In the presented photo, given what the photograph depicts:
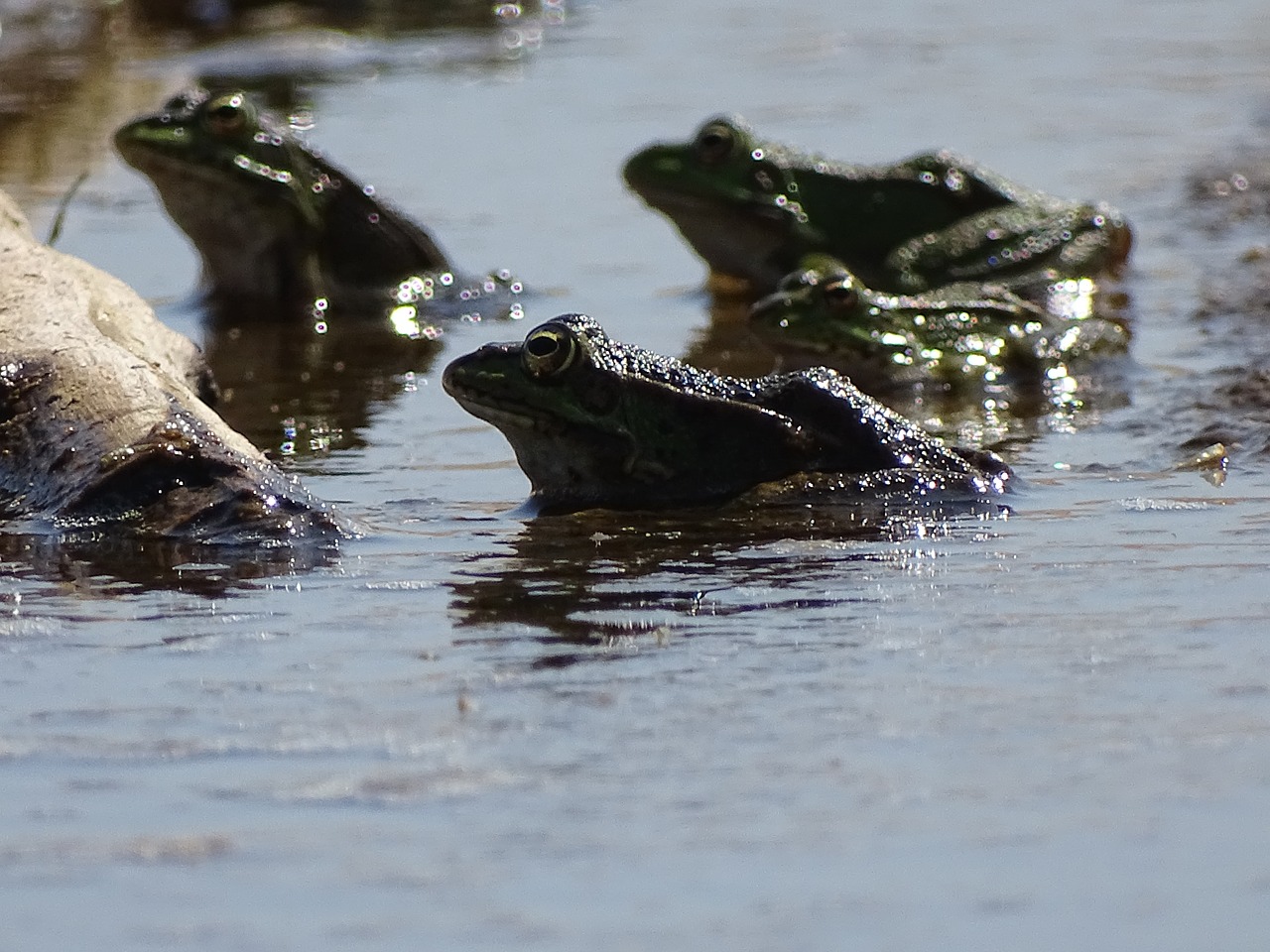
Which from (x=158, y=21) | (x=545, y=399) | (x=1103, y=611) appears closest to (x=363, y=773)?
(x=1103, y=611)

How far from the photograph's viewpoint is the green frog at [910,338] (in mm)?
7965

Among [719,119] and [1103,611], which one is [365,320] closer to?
[719,119]

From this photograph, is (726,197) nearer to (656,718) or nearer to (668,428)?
(668,428)

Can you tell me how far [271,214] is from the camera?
31.7 feet

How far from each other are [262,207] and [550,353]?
4.17 m

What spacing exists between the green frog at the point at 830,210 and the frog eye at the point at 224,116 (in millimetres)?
1729

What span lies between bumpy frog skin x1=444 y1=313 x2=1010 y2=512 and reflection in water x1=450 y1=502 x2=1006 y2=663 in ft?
0.50

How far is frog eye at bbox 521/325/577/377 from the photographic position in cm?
579

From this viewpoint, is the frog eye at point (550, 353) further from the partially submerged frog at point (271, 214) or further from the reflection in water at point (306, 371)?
the partially submerged frog at point (271, 214)

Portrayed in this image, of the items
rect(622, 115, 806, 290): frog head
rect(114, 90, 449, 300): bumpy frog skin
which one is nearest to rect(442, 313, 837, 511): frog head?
rect(114, 90, 449, 300): bumpy frog skin

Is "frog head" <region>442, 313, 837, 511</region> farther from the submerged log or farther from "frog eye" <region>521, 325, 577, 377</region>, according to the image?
the submerged log

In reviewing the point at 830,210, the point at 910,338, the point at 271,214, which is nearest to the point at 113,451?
the point at 910,338

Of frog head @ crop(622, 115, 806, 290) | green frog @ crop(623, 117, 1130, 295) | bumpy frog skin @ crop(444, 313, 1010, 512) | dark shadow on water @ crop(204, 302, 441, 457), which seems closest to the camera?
bumpy frog skin @ crop(444, 313, 1010, 512)

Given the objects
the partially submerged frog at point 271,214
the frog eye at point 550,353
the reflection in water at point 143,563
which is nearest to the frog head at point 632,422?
the frog eye at point 550,353
